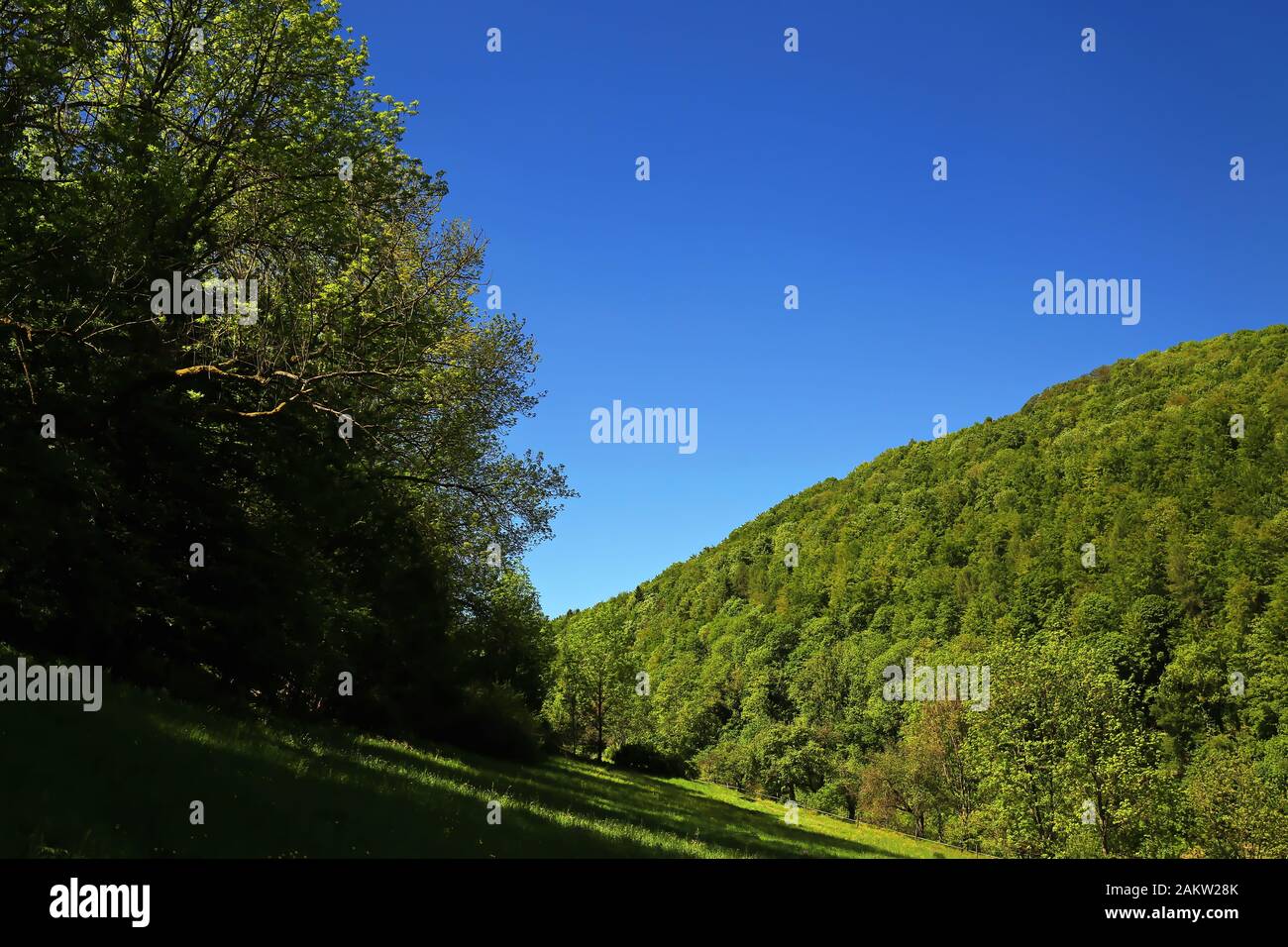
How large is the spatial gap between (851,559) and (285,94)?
15995 centimetres

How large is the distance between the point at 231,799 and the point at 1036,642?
86790mm

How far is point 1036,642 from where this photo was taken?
8025 centimetres

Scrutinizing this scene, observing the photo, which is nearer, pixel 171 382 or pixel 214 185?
pixel 171 382

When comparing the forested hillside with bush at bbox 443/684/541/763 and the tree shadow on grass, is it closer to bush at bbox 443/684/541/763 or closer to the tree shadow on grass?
bush at bbox 443/684/541/763

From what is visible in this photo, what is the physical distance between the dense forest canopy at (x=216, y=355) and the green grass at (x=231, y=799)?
273 cm

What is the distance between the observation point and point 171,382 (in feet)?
54.3

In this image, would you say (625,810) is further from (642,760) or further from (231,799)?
(642,760)

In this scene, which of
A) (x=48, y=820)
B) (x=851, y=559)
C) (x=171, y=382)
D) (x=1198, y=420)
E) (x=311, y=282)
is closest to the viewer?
(x=48, y=820)

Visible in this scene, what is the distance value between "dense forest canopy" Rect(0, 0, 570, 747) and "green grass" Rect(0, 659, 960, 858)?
2.73m

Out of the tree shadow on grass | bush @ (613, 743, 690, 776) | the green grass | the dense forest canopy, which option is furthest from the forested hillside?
the green grass

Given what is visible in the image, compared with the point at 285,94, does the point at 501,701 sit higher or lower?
lower

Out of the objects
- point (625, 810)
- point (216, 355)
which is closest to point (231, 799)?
point (216, 355)

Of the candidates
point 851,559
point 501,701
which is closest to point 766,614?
point 851,559
